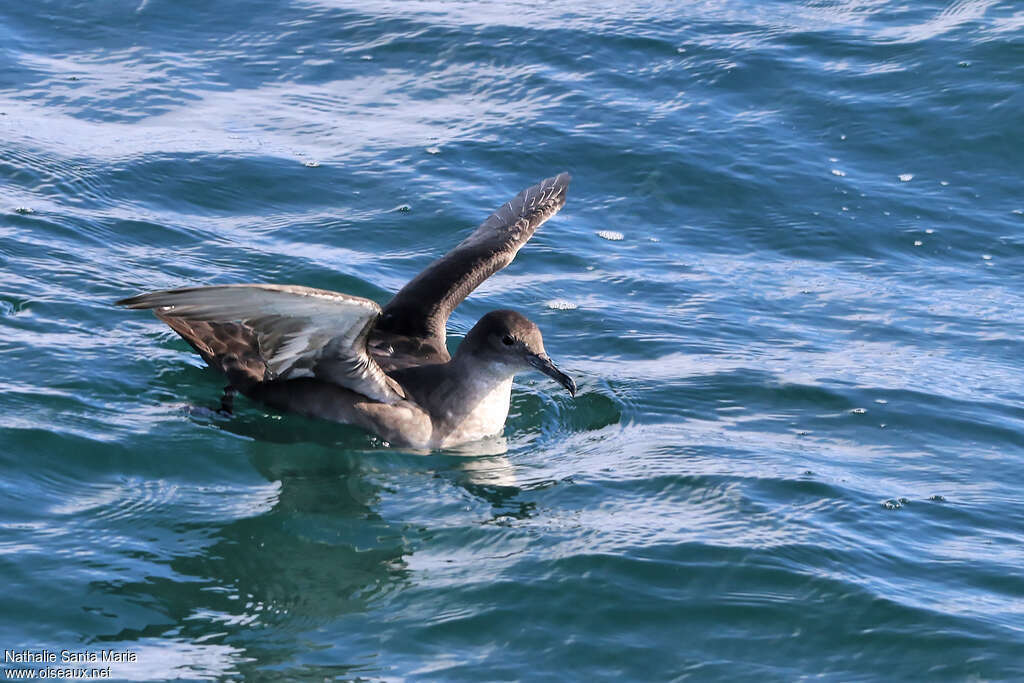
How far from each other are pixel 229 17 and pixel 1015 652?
10.1 m

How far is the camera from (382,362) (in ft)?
27.3

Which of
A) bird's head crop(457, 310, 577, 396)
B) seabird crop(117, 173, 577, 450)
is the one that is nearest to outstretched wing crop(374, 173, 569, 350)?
seabird crop(117, 173, 577, 450)

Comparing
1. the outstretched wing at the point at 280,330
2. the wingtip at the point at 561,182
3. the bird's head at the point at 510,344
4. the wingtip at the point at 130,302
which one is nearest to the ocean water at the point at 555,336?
the outstretched wing at the point at 280,330

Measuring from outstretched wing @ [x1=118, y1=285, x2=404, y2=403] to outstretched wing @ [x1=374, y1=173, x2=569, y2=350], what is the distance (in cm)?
92

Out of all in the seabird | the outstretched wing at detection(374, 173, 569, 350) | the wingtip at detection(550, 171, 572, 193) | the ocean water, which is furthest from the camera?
the wingtip at detection(550, 171, 572, 193)

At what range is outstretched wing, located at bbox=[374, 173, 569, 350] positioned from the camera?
8734mm

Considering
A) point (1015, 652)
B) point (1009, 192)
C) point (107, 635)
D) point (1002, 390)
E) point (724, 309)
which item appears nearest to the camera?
point (107, 635)

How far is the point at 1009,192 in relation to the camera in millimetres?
11625

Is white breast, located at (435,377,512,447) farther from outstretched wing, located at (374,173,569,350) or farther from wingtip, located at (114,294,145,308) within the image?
wingtip, located at (114,294,145,308)

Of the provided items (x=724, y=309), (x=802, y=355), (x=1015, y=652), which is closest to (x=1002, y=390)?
(x=802, y=355)

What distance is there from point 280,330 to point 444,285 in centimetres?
181

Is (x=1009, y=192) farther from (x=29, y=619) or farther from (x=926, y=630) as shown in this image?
(x=29, y=619)

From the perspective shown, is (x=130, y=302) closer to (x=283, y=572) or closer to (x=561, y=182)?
(x=283, y=572)

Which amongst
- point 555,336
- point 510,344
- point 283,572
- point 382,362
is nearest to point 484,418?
point 510,344
